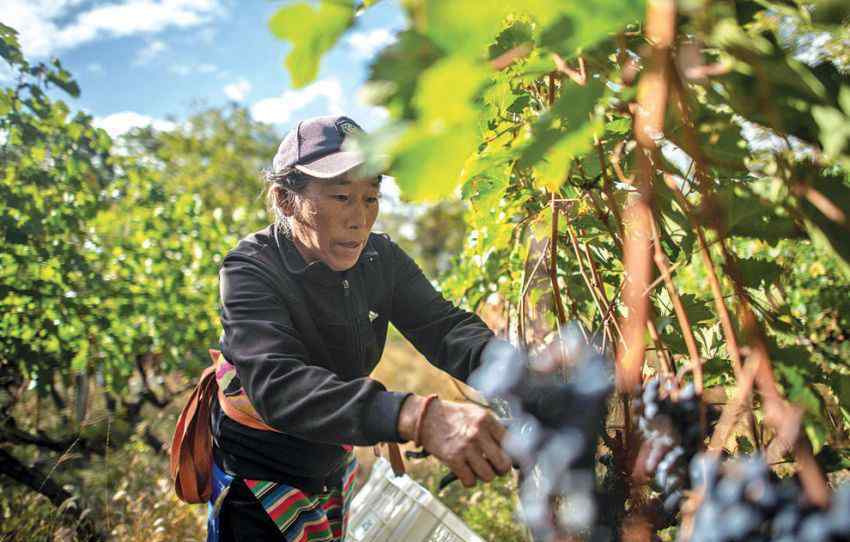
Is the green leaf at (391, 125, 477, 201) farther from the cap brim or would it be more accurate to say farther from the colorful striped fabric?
the colorful striped fabric

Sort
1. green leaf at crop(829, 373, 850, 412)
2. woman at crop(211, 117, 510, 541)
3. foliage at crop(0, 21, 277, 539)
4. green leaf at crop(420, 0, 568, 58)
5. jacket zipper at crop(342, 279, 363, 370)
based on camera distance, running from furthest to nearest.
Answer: foliage at crop(0, 21, 277, 539) < jacket zipper at crop(342, 279, 363, 370) < woman at crop(211, 117, 510, 541) < green leaf at crop(829, 373, 850, 412) < green leaf at crop(420, 0, 568, 58)

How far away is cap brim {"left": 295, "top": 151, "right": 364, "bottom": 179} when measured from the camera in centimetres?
171

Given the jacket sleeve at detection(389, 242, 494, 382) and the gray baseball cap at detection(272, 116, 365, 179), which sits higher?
the gray baseball cap at detection(272, 116, 365, 179)

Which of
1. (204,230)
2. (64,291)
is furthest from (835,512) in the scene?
(204,230)

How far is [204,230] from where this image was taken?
571cm

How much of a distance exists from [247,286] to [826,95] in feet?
4.07

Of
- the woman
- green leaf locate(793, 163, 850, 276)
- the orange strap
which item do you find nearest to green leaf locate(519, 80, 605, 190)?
green leaf locate(793, 163, 850, 276)

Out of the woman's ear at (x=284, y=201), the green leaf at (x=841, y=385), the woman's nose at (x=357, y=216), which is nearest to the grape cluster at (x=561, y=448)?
the green leaf at (x=841, y=385)

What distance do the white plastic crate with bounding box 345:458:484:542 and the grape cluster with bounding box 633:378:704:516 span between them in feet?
4.66

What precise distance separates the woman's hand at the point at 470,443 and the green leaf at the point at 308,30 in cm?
53

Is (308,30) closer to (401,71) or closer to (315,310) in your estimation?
(401,71)

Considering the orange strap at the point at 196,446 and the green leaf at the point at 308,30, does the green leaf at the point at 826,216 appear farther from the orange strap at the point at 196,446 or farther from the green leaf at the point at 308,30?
the orange strap at the point at 196,446

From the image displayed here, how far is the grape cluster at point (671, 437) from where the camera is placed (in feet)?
2.47

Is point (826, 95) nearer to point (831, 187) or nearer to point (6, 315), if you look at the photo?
point (831, 187)
